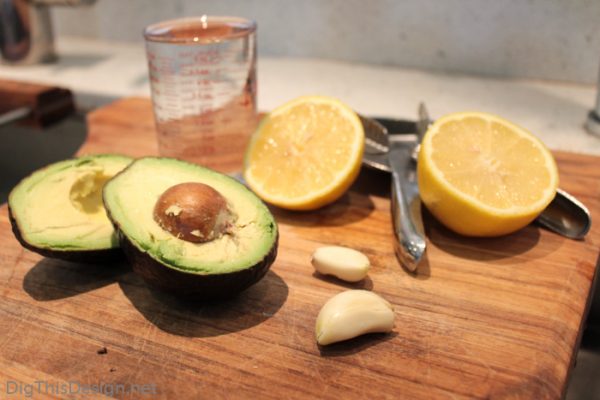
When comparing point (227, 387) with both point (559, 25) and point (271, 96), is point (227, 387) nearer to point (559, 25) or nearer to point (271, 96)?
point (271, 96)

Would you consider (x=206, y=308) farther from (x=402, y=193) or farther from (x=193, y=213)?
(x=402, y=193)

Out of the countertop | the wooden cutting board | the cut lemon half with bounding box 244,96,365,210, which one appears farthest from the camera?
the countertop

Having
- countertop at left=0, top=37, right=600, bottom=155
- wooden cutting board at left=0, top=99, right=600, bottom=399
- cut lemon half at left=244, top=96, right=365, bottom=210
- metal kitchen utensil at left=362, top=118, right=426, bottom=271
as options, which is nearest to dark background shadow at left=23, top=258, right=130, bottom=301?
wooden cutting board at left=0, top=99, right=600, bottom=399

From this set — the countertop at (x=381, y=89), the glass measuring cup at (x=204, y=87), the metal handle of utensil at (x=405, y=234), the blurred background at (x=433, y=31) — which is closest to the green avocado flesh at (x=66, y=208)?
the glass measuring cup at (x=204, y=87)

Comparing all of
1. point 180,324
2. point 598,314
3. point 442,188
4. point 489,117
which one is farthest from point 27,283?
point 598,314

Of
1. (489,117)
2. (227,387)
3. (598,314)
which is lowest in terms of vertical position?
(598,314)

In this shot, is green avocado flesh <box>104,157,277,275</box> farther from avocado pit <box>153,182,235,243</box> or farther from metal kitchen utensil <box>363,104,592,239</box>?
metal kitchen utensil <box>363,104,592,239</box>

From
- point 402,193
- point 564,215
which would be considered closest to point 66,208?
point 402,193
